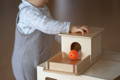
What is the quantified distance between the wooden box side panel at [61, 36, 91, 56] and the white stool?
0.05m

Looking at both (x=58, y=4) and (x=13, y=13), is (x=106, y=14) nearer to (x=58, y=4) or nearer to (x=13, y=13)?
(x=58, y=4)

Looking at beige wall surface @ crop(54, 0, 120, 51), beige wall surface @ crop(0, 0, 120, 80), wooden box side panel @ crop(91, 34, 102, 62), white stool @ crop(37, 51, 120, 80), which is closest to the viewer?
white stool @ crop(37, 51, 120, 80)

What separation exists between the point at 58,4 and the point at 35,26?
2097 mm

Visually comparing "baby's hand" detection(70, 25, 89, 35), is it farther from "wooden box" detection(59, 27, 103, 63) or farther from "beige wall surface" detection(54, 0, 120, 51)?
"beige wall surface" detection(54, 0, 120, 51)

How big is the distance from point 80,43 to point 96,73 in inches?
4.9

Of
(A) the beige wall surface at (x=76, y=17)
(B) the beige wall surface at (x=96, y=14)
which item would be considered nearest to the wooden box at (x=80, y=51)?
(A) the beige wall surface at (x=76, y=17)

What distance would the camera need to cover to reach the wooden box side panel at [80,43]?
1.01 m

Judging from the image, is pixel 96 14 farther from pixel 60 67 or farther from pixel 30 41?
pixel 60 67

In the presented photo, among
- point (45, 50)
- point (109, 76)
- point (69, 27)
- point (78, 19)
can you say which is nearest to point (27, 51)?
point (45, 50)

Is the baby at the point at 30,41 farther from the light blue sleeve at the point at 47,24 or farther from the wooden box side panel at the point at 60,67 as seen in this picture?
the wooden box side panel at the point at 60,67

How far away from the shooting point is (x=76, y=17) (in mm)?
2709

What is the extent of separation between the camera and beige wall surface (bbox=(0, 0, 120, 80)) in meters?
2.03

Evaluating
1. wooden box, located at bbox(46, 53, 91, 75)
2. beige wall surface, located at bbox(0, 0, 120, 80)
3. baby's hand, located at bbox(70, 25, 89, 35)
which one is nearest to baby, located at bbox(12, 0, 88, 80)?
baby's hand, located at bbox(70, 25, 89, 35)

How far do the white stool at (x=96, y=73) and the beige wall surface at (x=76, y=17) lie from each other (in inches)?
30.7
